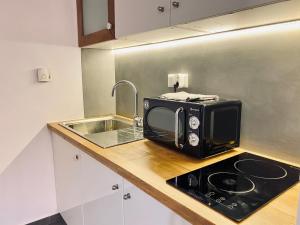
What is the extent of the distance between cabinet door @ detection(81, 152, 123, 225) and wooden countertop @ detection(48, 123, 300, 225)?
59 millimetres

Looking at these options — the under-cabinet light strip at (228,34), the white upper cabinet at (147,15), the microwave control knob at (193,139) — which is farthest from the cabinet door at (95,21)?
the microwave control knob at (193,139)

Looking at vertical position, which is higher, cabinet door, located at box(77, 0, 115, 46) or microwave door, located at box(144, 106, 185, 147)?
cabinet door, located at box(77, 0, 115, 46)

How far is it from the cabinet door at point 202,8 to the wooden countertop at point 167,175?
0.59m

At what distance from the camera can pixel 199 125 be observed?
99 centimetres

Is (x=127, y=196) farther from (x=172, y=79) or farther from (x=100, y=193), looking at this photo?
(x=172, y=79)

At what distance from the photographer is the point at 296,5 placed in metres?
A: 0.72

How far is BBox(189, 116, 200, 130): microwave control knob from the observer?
3.25 ft

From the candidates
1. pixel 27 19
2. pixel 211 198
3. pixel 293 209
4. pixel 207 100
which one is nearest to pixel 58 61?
pixel 27 19

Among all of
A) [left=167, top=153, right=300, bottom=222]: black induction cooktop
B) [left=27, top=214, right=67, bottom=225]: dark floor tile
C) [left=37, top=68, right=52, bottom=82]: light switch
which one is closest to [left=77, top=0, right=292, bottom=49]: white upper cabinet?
[left=37, top=68, right=52, bottom=82]: light switch

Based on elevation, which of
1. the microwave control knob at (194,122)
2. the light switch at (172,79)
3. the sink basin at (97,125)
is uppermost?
the light switch at (172,79)

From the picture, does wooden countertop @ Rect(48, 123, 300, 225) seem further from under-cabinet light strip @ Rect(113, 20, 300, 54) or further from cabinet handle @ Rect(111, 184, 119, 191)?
under-cabinet light strip @ Rect(113, 20, 300, 54)

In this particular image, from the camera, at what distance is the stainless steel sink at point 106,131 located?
1.33 m

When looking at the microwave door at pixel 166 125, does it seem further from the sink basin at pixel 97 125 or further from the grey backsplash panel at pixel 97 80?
the grey backsplash panel at pixel 97 80

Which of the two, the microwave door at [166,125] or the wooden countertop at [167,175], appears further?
the microwave door at [166,125]
